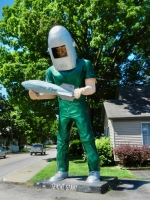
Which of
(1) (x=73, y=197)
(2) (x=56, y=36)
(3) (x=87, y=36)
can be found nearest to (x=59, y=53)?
(2) (x=56, y=36)

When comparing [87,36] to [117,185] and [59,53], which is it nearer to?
[59,53]

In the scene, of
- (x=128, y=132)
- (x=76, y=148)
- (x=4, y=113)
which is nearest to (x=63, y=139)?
(x=128, y=132)

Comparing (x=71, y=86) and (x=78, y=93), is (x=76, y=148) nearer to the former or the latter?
(x=71, y=86)

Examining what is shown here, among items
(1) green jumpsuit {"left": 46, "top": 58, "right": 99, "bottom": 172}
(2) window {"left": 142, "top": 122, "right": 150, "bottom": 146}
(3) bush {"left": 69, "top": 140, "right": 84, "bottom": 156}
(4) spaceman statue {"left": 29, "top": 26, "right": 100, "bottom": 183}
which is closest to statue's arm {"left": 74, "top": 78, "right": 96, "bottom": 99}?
(4) spaceman statue {"left": 29, "top": 26, "right": 100, "bottom": 183}

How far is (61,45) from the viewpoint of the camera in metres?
7.75

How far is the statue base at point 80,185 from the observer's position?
22.7 feet

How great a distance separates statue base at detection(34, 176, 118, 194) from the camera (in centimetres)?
691

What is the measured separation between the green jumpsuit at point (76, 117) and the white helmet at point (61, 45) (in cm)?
19

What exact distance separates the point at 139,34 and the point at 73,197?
1569 centimetres

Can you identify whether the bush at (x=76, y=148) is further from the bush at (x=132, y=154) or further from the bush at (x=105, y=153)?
the bush at (x=132, y=154)

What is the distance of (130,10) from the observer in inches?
687

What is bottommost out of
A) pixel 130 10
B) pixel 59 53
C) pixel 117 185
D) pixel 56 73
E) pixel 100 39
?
pixel 117 185

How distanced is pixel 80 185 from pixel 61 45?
3.79m

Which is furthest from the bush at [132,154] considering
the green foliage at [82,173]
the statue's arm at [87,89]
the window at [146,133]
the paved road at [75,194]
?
the statue's arm at [87,89]
